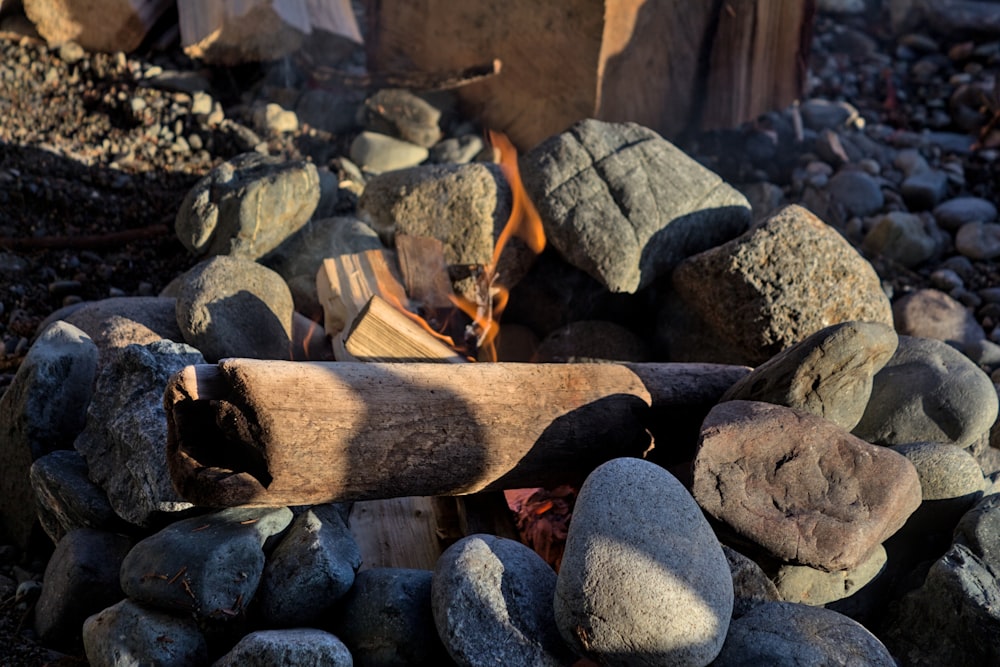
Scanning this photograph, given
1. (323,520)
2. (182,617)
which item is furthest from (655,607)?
(182,617)

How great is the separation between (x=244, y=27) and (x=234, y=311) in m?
2.36

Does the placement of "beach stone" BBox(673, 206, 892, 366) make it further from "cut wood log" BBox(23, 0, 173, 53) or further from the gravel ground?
"cut wood log" BBox(23, 0, 173, 53)

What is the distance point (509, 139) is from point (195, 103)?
5.59 ft

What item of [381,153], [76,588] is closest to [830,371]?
[76,588]

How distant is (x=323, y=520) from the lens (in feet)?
8.18

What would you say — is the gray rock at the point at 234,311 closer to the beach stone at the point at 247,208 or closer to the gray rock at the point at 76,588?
the beach stone at the point at 247,208

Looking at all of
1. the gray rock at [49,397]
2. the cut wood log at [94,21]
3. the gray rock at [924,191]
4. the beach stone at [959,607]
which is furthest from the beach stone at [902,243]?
the cut wood log at [94,21]

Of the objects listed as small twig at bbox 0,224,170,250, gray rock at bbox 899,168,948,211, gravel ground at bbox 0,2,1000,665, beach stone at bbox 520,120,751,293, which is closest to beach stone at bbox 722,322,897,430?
beach stone at bbox 520,120,751,293

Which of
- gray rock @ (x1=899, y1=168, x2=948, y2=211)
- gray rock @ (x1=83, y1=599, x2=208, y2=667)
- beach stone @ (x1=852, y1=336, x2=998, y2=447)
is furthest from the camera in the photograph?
gray rock @ (x1=899, y1=168, x2=948, y2=211)

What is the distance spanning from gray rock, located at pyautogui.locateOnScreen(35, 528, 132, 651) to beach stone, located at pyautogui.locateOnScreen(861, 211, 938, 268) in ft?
12.6

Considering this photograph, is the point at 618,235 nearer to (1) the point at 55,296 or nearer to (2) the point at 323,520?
(2) the point at 323,520

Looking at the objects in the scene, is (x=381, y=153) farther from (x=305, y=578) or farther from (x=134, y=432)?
(x=305, y=578)

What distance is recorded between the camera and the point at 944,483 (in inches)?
107

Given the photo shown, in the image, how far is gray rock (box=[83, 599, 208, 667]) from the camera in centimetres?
215
